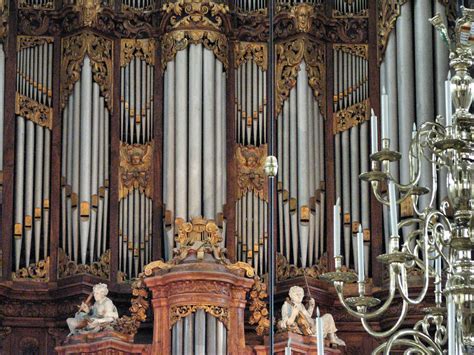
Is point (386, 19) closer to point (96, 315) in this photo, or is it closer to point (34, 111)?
point (34, 111)

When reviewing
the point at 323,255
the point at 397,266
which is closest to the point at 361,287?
the point at 397,266

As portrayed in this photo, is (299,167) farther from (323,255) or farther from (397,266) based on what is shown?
(397,266)

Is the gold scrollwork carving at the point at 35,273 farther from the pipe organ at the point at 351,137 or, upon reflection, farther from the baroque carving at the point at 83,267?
the pipe organ at the point at 351,137

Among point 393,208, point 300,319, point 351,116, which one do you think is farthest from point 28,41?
point 393,208

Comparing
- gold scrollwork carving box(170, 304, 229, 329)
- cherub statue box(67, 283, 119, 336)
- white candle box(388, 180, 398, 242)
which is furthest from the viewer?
cherub statue box(67, 283, 119, 336)

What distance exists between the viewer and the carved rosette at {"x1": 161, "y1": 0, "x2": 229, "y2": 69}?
24016 millimetres

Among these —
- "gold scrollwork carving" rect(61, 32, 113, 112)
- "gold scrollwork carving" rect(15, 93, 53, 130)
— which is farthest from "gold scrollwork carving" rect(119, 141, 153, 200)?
"gold scrollwork carving" rect(15, 93, 53, 130)

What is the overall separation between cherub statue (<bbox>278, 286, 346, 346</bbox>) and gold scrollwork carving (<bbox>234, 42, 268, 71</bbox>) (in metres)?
4.02

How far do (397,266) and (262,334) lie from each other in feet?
27.7

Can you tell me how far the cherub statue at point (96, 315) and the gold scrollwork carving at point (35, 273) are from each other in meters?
1.37

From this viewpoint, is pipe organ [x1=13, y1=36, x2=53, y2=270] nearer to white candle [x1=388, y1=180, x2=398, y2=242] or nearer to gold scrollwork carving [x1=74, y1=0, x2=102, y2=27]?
gold scrollwork carving [x1=74, y1=0, x2=102, y2=27]

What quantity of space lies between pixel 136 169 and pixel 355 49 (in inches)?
145

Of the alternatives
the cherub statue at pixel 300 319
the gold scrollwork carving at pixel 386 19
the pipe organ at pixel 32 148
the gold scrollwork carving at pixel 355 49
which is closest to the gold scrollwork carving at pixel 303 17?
the gold scrollwork carving at pixel 355 49

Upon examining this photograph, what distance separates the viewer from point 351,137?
24.0 metres
